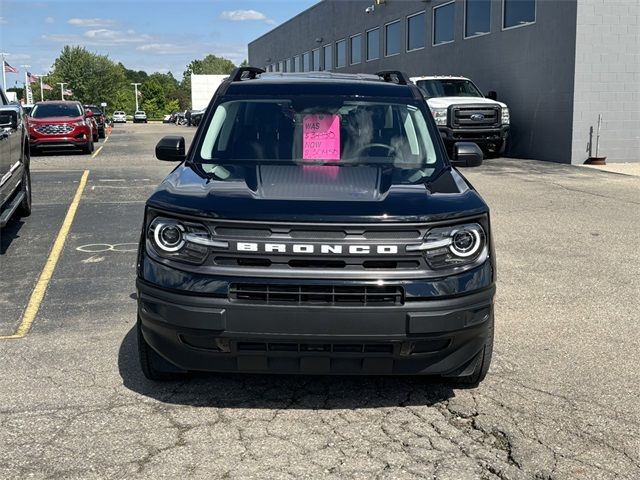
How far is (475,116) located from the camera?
18969 mm

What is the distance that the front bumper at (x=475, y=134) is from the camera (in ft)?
61.1

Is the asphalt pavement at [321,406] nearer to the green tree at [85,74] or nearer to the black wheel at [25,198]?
the black wheel at [25,198]

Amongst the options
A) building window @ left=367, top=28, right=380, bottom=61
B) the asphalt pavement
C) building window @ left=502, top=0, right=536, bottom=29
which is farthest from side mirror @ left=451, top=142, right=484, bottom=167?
building window @ left=367, top=28, right=380, bottom=61

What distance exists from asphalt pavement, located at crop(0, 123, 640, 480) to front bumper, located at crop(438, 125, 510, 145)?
12.0 meters

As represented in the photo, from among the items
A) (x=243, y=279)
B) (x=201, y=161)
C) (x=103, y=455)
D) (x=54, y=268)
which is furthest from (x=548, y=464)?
(x=54, y=268)

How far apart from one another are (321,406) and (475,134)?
16121 mm

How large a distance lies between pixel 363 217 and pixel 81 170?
14.4 m

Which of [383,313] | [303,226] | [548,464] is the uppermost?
[303,226]

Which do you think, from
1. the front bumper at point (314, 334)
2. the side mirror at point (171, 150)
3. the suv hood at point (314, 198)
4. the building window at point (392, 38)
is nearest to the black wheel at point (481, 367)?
the front bumper at point (314, 334)

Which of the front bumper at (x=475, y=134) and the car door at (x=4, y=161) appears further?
the front bumper at (x=475, y=134)

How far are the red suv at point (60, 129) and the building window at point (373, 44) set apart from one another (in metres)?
15.3

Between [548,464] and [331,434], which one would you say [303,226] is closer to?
[331,434]

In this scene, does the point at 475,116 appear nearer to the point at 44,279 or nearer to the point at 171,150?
the point at 44,279

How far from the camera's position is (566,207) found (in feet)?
38.2
